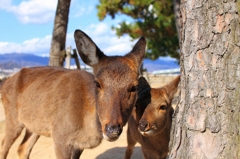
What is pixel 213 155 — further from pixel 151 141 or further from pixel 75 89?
pixel 75 89

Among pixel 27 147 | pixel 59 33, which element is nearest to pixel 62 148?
pixel 27 147

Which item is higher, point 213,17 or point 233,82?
point 213,17

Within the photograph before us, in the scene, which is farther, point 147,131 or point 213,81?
point 147,131

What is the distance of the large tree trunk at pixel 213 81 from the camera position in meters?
3.35

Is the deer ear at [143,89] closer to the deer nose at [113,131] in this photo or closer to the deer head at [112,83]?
the deer head at [112,83]

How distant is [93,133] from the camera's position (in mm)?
4898

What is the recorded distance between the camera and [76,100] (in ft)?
16.6

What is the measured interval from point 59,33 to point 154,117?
7.89 meters

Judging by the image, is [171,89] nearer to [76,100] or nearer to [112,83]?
[76,100]

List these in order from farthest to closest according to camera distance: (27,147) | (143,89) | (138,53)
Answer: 1. (27,147)
2. (143,89)
3. (138,53)

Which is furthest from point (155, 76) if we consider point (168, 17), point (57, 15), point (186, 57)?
point (186, 57)

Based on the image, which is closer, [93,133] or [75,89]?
[93,133]

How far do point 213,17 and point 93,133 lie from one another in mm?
2357

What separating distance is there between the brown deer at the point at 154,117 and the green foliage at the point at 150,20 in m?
10.3
